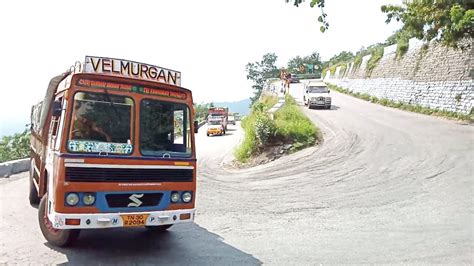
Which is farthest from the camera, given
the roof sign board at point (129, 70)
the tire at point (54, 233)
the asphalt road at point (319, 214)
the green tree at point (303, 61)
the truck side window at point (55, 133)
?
the green tree at point (303, 61)

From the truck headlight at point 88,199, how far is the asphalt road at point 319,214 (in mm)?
958

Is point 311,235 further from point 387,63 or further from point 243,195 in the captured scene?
point 387,63

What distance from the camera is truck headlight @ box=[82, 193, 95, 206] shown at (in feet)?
20.1

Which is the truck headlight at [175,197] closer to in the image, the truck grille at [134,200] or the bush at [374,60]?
the truck grille at [134,200]

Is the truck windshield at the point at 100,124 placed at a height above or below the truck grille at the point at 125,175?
above

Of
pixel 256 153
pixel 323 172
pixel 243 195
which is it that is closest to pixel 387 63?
pixel 256 153

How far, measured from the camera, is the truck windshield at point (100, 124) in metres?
6.36

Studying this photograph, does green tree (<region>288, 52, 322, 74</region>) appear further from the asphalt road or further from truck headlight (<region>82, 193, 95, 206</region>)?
truck headlight (<region>82, 193, 95, 206</region>)

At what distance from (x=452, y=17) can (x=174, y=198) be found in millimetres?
16149

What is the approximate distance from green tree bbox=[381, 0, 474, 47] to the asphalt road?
4645mm

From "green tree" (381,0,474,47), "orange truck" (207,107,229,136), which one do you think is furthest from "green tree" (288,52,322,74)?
"green tree" (381,0,474,47)

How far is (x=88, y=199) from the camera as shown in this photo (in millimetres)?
6160

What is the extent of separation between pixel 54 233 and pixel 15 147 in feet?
59.3

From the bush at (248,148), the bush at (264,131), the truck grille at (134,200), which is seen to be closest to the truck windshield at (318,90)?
the bush at (248,148)
